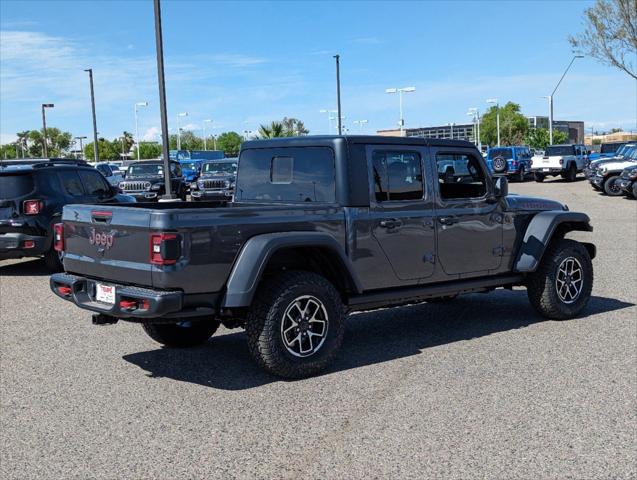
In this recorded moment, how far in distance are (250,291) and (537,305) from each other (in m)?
3.54

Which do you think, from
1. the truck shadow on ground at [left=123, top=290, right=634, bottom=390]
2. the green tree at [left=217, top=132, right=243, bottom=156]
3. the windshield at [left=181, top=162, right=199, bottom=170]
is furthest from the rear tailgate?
the green tree at [left=217, top=132, right=243, bottom=156]

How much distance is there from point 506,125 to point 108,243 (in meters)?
130

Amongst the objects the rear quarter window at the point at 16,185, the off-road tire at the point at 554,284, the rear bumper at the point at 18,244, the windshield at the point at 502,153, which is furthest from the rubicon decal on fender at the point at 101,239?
the windshield at the point at 502,153

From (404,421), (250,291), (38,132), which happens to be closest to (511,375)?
(404,421)

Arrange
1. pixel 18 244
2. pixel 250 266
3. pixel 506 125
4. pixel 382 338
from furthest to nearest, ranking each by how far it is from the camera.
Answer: pixel 506 125, pixel 18 244, pixel 382 338, pixel 250 266

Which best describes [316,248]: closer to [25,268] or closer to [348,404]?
[348,404]

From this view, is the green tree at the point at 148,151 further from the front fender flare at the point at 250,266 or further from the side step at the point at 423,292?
the front fender flare at the point at 250,266

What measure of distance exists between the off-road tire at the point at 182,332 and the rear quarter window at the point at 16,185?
571 centimetres

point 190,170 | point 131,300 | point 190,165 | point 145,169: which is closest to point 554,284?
point 131,300

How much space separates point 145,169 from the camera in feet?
88.8

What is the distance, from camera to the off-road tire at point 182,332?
6832mm

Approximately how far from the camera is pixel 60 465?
425cm

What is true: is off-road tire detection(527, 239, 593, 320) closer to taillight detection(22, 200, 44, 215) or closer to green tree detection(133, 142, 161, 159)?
taillight detection(22, 200, 44, 215)

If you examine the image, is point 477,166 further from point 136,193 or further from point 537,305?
point 136,193
